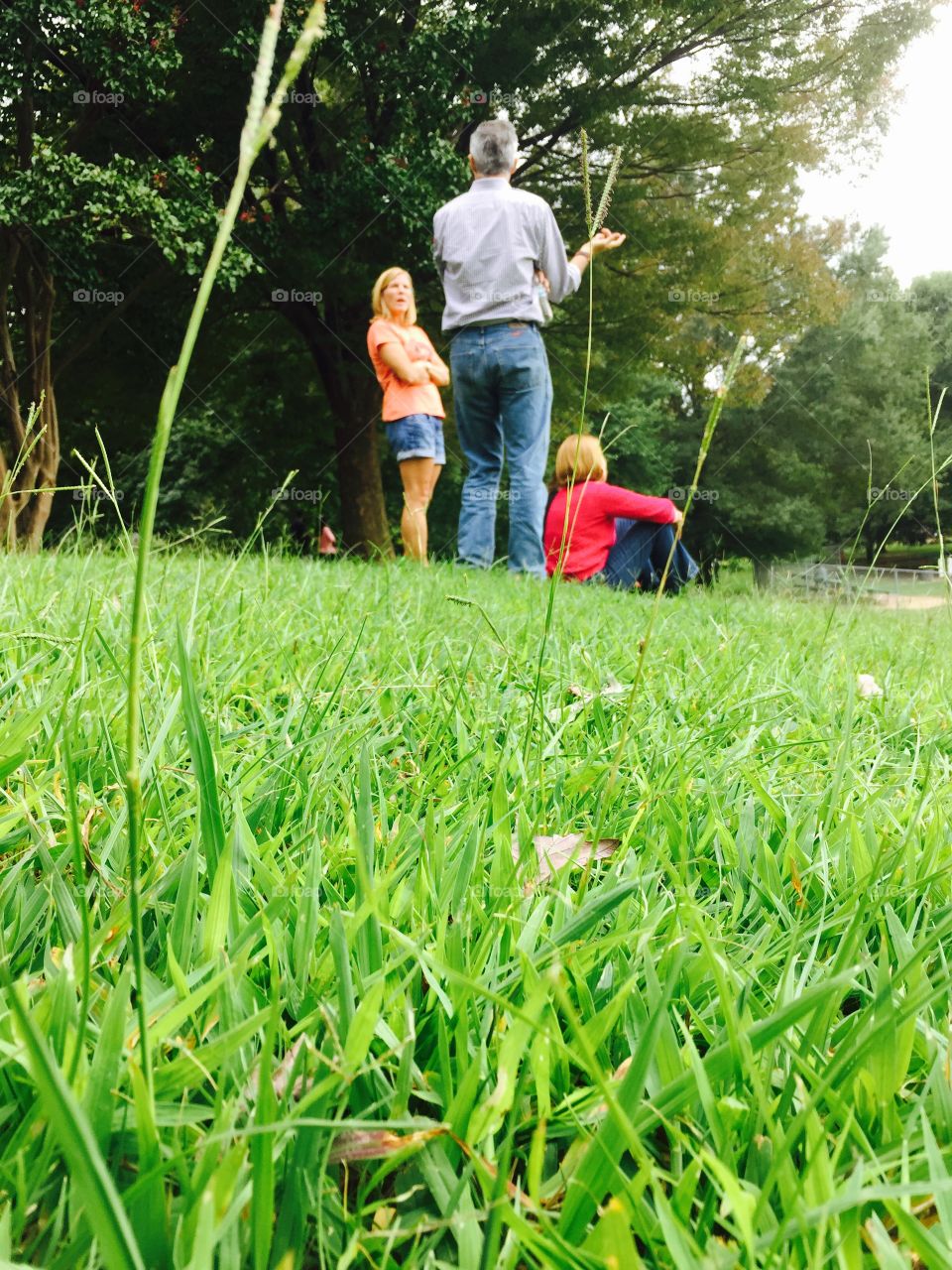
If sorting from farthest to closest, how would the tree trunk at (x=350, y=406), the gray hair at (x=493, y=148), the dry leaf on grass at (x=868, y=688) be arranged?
the tree trunk at (x=350, y=406)
the gray hair at (x=493, y=148)
the dry leaf on grass at (x=868, y=688)

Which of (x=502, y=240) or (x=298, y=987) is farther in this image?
(x=502, y=240)

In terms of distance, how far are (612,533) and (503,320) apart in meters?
1.53

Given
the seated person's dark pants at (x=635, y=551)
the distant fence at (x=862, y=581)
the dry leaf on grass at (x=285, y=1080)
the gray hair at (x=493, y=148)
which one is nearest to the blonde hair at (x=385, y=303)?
the gray hair at (x=493, y=148)

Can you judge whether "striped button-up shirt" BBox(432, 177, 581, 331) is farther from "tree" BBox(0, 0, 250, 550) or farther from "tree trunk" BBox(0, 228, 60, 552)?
"tree trunk" BBox(0, 228, 60, 552)

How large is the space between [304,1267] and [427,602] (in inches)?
85.0

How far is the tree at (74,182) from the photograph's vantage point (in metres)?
8.80

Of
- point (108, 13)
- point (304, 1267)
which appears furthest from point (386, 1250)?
point (108, 13)

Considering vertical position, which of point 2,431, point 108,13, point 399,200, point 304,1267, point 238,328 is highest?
point 108,13

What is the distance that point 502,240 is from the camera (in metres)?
4.98

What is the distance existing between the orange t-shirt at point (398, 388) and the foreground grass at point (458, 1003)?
183 inches

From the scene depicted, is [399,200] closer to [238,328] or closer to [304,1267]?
[238,328]

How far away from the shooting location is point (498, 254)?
16.4 feet

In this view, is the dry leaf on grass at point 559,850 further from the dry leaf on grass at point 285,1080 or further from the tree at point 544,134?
the tree at point 544,134

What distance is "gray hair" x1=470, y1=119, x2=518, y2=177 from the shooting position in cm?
510
